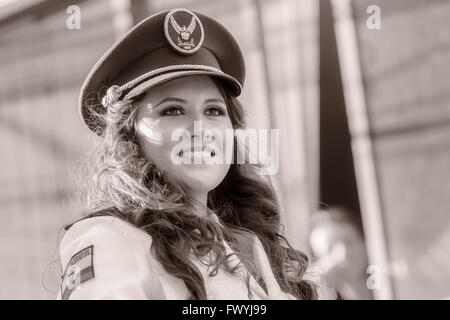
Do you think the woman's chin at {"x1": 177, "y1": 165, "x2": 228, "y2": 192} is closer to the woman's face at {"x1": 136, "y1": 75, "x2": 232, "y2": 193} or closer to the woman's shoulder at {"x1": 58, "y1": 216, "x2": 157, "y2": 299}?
the woman's face at {"x1": 136, "y1": 75, "x2": 232, "y2": 193}

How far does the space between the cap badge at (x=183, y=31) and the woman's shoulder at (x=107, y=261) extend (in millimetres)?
357

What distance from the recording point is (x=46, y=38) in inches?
155

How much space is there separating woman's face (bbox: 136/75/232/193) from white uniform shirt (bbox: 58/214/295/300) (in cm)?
16

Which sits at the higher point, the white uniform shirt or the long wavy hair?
the long wavy hair

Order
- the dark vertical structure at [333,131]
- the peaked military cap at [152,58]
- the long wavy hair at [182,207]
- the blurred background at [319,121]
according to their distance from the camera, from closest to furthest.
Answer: the long wavy hair at [182,207] → the peaked military cap at [152,58] → the blurred background at [319,121] → the dark vertical structure at [333,131]

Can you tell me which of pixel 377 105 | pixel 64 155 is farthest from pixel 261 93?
pixel 64 155

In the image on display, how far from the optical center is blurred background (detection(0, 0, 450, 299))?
3453 mm

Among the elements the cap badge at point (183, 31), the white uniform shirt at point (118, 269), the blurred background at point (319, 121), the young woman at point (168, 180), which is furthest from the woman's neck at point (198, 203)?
the blurred background at point (319, 121)

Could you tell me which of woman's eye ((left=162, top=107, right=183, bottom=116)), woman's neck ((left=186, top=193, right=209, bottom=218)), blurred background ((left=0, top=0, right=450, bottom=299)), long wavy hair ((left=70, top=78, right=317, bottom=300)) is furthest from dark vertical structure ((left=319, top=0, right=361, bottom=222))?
woman's eye ((left=162, top=107, right=183, bottom=116))

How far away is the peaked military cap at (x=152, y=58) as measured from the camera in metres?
1.04

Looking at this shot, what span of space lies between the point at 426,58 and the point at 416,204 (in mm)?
891

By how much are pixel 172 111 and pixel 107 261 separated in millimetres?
320

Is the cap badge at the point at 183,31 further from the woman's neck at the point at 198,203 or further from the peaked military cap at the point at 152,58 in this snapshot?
the woman's neck at the point at 198,203

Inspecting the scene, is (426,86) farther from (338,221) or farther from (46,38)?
(46,38)
